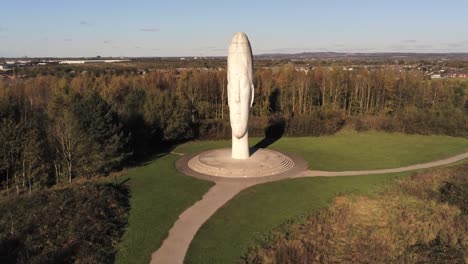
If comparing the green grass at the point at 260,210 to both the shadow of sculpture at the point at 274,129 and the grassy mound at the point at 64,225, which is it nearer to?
the grassy mound at the point at 64,225

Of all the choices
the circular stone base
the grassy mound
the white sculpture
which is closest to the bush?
the circular stone base

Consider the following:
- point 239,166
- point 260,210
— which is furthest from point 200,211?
point 239,166

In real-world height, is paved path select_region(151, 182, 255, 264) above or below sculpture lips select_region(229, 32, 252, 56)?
below

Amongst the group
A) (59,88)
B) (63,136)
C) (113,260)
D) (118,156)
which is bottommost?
(113,260)

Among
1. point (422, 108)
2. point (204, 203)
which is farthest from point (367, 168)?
point (422, 108)

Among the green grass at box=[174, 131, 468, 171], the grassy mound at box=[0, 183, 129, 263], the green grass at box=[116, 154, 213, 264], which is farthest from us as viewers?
the green grass at box=[174, 131, 468, 171]

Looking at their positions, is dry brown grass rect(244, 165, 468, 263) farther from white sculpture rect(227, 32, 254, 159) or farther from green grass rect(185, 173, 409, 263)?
white sculpture rect(227, 32, 254, 159)

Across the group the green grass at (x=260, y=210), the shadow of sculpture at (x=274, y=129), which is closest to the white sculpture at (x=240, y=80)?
the green grass at (x=260, y=210)

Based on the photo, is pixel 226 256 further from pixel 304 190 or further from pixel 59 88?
pixel 59 88
